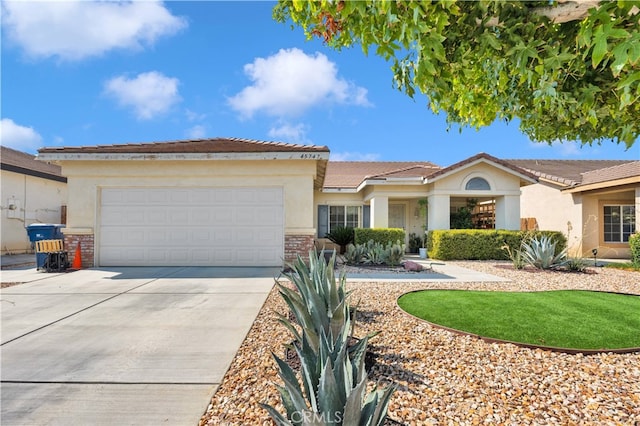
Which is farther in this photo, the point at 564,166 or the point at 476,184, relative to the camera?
the point at 564,166

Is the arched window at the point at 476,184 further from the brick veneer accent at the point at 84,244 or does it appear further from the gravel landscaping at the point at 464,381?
the brick veneer accent at the point at 84,244

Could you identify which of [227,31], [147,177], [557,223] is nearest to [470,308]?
[227,31]

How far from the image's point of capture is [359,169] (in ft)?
73.4

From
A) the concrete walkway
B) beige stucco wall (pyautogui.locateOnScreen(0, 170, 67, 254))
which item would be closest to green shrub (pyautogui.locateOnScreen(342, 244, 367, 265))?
the concrete walkway

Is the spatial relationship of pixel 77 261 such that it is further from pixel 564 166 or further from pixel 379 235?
pixel 564 166

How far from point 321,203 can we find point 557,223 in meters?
12.9

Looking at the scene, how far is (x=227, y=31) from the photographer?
8844 mm

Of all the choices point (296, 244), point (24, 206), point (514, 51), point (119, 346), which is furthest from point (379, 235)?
point (24, 206)

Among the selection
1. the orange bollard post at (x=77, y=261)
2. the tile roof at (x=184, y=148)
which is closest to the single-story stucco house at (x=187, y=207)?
the tile roof at (x=184, y=148)

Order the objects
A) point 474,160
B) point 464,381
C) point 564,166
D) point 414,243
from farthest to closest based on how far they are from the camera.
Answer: point 564,166, point 414,243, point 474,160, point 464,381

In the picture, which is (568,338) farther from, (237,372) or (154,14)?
(154,14)

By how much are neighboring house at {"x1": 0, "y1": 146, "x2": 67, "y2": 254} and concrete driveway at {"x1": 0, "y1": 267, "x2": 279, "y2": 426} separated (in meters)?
10.5

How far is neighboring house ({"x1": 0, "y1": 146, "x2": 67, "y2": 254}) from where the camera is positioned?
1507 cm

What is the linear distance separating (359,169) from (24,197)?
18.8 meters
